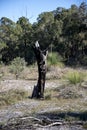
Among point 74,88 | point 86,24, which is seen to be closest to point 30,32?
point 86,24

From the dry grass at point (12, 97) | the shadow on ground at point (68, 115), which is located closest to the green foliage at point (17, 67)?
the dry grass at point (12, 97)

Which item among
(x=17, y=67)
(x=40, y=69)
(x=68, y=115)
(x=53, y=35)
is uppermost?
(x=53, y=35)

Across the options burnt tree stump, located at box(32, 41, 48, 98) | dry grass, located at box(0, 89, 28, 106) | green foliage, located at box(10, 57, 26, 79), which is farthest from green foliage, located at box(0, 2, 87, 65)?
burnt tree stump, located at box(32, 41, 48, 98)

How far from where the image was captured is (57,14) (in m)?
36.8

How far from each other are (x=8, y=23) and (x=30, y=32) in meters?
3.14

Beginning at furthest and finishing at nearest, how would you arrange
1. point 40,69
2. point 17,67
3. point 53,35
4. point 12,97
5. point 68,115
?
1. point 53,35
2. point 17,67
3. point 40,69
4. point 12,97
5. point 68,115

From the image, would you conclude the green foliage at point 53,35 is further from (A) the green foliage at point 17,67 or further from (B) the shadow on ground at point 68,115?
(B) the shadow on ground at point 68,115

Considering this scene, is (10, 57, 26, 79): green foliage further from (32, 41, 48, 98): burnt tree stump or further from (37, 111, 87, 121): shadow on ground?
(37, 111, 87, 121): shadow on ground

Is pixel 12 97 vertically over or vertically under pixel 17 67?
under

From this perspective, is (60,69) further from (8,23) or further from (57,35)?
(8,23)

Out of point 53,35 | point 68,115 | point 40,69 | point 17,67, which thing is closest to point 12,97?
point 40,69

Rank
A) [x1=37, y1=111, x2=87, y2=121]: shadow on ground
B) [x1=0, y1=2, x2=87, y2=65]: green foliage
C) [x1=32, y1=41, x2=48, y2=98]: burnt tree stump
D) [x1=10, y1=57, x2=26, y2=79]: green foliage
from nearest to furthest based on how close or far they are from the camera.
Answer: [x1=37, y1=111, x2=87, y2=121]: shadow on ground < [x1=32, y1=41, x2=48, y2=98]: burnt tree stump < [x1=10, y1=57, x2=26, y2=79]: green foliage < [x1=0, y1=2, x2=87, y2=65]: green foliage

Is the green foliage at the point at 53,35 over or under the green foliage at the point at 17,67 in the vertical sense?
over

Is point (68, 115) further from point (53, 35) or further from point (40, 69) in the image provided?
point (53, 35)
